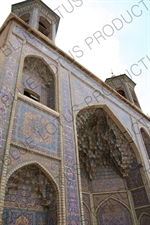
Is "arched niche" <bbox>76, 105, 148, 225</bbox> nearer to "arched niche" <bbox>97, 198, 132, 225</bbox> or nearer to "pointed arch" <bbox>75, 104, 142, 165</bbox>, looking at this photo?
"pointed arch" <bbox>75, 104, 142, 165</bbox>

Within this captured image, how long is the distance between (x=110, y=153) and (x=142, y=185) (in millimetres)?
1568

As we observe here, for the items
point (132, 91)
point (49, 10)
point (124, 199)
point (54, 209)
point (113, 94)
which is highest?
point (49, 10)

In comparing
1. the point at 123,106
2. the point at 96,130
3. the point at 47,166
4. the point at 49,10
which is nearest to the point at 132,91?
the point at 123,106

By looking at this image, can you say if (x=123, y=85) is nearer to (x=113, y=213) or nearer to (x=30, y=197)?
(x=113, y=213)

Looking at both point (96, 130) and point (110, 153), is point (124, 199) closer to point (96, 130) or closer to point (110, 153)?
point (110, 153)

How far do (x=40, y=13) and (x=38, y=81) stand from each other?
4.37m

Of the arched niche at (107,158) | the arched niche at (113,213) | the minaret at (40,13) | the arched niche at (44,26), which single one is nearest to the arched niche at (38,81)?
the arched niche at (107,158)

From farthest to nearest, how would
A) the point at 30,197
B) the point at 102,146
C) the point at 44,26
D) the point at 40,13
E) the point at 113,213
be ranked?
the point at 44,26 < the point at 40,13 < the point at 102,146 < the point at 113,213 < the point at 30,197

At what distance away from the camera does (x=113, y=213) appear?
6.80m

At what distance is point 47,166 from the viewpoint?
3.72 metres

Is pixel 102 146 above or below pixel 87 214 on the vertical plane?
above

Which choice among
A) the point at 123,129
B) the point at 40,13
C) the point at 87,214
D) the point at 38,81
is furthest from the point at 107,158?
the point at 40,13

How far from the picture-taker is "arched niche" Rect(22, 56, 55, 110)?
17.6ft

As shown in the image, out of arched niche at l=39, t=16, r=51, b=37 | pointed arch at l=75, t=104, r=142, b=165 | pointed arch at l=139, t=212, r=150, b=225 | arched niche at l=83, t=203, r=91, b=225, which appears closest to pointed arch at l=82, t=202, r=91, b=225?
arched niche at l=83, t=203, r=91, b=225
